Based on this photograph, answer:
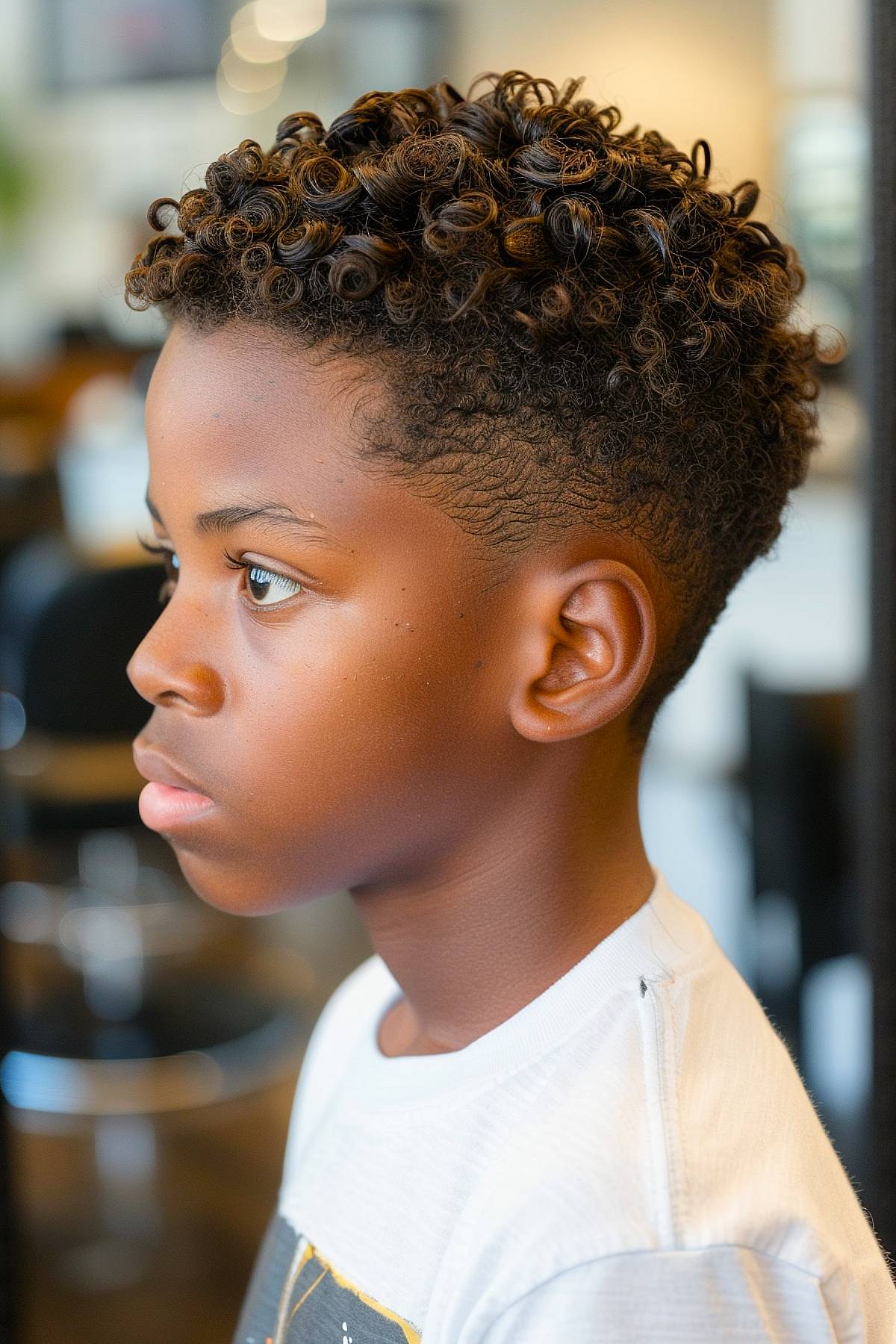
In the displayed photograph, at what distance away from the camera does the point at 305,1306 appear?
689 millimetres

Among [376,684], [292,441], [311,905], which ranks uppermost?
[292,441]

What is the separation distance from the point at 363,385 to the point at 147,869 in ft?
8.50

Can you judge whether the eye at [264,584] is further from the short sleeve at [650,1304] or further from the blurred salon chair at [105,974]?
the blurred salon chair at [105,974]

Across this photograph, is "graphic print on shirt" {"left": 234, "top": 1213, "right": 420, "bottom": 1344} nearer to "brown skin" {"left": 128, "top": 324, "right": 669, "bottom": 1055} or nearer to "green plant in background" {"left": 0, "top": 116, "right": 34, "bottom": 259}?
"brown skin" {"left": 128, "top": 324, "right": 669, "bottom": 1055}

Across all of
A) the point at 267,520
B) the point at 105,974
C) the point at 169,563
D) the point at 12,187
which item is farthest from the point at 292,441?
the point at 12,187

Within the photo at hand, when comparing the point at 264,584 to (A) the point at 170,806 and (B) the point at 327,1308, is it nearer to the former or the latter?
(A) the point at 170,806

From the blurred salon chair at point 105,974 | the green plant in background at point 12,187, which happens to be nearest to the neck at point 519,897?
the blurred salon chair at point 105,974

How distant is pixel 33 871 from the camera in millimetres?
3455

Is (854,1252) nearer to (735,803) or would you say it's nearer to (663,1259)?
(663,1259)

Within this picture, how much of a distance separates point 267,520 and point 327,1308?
38cm

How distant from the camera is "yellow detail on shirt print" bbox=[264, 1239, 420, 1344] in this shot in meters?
0.63

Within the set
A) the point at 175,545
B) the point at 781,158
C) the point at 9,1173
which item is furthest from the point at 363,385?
the point at 781,158

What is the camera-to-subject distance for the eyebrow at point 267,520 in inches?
24.6

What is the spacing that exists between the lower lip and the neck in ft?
0.33
